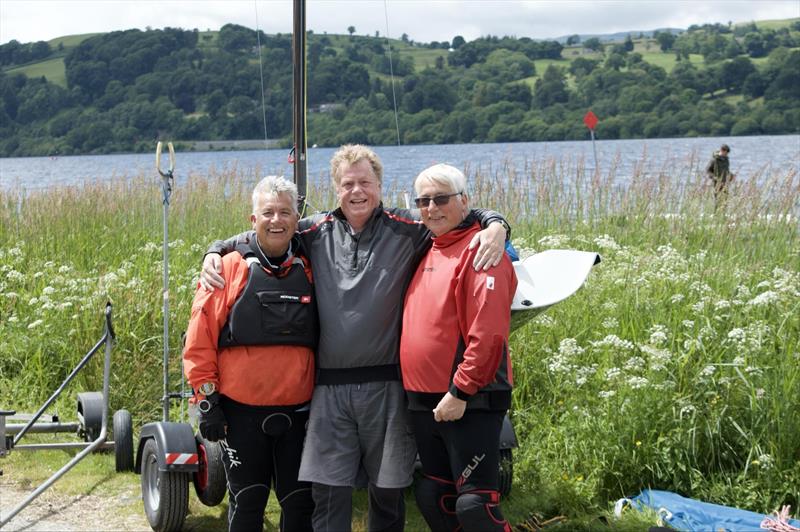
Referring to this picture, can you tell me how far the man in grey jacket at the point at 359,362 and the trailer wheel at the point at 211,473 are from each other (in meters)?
1.08

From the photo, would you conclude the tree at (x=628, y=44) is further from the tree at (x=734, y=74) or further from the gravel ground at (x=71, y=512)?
the gravel ground at (x=71, y=512)

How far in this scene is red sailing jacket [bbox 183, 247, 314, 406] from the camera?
405cm

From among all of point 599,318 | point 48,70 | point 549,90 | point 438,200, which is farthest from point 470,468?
point 48,70

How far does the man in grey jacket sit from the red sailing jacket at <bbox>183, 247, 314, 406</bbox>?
0.07 metres

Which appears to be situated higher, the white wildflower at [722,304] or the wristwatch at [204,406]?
the wristwatch at [204,406]

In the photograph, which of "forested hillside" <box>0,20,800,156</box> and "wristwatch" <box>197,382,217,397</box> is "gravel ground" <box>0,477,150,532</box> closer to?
"wristwatch" <box>197,382,217,397</box>

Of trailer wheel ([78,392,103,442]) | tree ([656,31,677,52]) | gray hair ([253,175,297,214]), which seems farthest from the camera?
tree ([656,31,677,52])

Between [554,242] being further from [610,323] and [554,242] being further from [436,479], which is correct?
[436,479]

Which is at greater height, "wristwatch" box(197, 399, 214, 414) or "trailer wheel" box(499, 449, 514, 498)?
"wristwatch" box(197, 399, 214, 414)

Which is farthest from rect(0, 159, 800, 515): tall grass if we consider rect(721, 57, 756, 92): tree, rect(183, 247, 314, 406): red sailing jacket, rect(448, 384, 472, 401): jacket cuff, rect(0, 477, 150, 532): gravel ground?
rect(721, 57, 756, 92): tree

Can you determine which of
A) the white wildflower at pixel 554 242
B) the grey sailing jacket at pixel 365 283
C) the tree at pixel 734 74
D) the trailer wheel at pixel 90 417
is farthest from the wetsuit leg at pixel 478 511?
the tree at pixel 734 74

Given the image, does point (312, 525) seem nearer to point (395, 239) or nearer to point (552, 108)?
point (395, 239)

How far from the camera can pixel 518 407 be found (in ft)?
20.0

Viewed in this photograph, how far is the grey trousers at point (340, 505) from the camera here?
157 inches
